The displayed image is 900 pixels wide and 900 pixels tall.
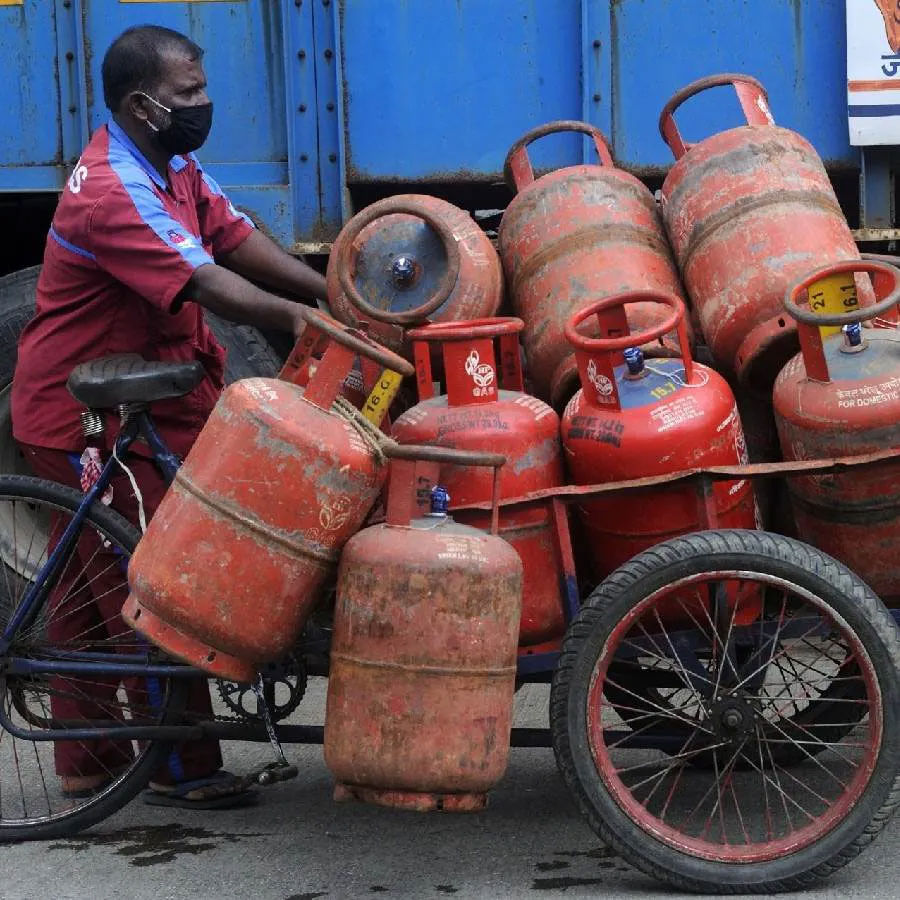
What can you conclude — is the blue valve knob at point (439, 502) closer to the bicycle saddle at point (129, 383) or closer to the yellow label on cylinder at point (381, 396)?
the yellow label on cylinder at point (381, 396)

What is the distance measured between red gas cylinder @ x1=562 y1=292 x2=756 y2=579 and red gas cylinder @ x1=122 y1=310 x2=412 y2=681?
45 cm

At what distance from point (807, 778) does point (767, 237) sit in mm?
1424

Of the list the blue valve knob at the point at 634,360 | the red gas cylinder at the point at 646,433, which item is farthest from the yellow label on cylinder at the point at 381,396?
the blue valve knob at the point at 634,360

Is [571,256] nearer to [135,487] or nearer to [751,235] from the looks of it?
[751,235]

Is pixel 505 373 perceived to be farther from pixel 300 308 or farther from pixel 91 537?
pixel 91 537

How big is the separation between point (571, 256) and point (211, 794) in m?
1.69

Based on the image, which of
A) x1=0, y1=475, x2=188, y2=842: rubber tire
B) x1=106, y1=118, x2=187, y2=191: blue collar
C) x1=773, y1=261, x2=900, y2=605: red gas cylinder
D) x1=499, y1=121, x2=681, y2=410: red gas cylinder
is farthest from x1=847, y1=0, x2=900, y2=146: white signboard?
x1=0, y1=475, x2=188, y2=842: rubber tire

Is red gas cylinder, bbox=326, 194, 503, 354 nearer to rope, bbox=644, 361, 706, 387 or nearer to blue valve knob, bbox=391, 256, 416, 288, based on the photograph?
blue valve knob, bbox=391, 256, 416, 288

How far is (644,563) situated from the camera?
329 cm

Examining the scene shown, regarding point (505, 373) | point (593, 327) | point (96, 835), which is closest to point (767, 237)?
point (593, 327)

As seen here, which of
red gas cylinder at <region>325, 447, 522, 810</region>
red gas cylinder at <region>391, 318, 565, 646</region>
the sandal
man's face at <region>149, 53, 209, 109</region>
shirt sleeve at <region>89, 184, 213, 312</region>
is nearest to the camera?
red gas cylinder at <region>325, 447, 522, 810</region>

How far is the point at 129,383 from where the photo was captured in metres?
3.72

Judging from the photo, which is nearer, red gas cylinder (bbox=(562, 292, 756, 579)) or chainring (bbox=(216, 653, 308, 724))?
red gas cylinder (bbox=(562, 292, 756, 579))

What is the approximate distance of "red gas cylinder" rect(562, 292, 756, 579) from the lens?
340cm
